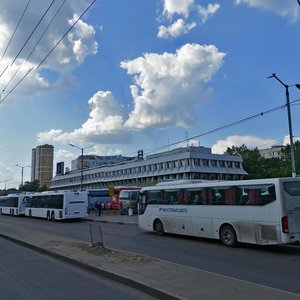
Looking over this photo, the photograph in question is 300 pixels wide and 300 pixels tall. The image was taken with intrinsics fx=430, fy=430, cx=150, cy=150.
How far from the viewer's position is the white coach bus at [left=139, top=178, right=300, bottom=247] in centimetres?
1539

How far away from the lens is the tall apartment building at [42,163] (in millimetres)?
157500

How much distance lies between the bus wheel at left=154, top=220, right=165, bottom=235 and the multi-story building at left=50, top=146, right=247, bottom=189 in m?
81.6

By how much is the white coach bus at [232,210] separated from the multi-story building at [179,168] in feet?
271

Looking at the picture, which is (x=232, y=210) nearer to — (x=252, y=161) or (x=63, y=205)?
(x=63, y=205)

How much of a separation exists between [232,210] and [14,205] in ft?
136

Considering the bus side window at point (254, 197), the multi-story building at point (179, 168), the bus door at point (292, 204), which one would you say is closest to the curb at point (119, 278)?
the bus side window at point (254, 197)

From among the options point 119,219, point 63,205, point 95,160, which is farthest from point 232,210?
point 95,160

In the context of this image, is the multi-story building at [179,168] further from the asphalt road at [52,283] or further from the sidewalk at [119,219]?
the asphalt road at [52,283]

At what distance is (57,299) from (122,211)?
136 feet

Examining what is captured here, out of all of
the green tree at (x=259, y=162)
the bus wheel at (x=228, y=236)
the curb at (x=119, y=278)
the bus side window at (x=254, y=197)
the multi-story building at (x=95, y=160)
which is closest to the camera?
the curb at (x=119, y=278)

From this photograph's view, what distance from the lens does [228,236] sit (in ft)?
57.0

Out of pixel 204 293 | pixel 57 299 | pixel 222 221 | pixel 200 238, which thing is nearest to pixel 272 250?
pixel 222 221

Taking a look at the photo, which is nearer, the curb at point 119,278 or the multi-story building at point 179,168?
the curb at point 119,278

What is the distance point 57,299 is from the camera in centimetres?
762
